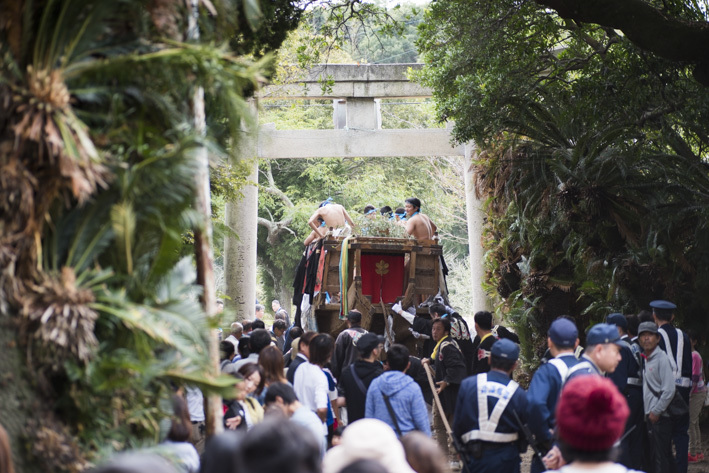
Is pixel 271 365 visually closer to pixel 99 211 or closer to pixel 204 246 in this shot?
pixel 204 246

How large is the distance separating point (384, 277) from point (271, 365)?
749cm

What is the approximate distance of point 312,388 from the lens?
798cm

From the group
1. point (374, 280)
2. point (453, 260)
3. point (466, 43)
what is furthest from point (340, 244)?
point (453, 260)

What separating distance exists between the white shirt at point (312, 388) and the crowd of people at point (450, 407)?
0.03 ft

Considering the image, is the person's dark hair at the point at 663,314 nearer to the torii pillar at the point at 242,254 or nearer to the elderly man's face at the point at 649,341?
the elderly man's face at the point at 649,341

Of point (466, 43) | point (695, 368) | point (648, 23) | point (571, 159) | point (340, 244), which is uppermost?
point (466, 43)

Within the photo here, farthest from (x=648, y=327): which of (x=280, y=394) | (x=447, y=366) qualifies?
(x=280, y=394)

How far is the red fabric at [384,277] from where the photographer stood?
14688 mm

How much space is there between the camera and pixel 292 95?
19.7m

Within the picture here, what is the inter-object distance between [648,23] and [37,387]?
7.95 m

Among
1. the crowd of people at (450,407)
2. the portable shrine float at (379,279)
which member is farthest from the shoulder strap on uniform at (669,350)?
the portable shrine float at (379,279)

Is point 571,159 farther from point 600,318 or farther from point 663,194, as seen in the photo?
point 600,318

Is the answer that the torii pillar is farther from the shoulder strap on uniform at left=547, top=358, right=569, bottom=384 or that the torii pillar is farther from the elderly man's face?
the shoulder strap on uniform at left=547, top=358, right=569, bottom=384

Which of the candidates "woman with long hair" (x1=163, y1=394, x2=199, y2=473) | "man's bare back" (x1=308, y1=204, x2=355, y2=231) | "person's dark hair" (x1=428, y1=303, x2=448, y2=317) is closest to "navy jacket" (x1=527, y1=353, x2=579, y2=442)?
"woman with long hair" (x1=163, y1=394, x2=199, y2=473)
